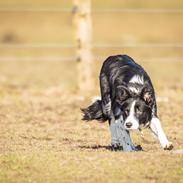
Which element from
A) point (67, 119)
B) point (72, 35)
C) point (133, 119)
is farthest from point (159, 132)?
point (72, 35)

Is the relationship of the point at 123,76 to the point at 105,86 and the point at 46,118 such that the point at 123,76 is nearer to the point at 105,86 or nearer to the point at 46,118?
the point at 105,86

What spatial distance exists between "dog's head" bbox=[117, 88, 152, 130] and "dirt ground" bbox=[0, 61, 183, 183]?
367 mm

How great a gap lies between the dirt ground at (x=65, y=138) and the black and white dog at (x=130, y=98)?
1.15 feet

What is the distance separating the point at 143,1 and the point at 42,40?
959cm

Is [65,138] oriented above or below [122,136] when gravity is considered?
below

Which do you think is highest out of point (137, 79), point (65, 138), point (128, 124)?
point (137, 79)

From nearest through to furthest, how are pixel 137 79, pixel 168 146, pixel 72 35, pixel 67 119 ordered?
pixel 168 146 → pixel 137 79 → pixel 67 119 → pixel 72 35

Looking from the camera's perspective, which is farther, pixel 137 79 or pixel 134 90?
pixel 137 79

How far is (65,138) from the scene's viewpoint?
11359 millimetres

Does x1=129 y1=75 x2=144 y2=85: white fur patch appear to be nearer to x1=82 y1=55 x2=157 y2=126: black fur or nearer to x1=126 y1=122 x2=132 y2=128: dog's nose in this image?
x1=82 y1=55 x2=157 y2=126: black fur

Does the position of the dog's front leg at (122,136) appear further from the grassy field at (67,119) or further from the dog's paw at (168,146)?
the dog's paw at (168,146)

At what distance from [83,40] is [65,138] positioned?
496 cm

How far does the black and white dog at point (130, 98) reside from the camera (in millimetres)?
9345

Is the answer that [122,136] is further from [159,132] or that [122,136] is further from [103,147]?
[103,147]
